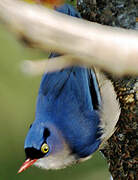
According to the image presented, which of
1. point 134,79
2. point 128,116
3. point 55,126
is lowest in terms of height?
point 55,126

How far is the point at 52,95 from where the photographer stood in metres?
2.82

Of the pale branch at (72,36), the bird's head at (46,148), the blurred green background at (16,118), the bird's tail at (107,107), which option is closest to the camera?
the pale branch at (72,36)

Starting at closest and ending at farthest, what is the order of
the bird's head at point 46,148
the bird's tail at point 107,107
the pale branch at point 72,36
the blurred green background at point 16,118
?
the pale branch at point 72,36
the bird's tail at point 107,107
the bird's head at point 46,148
the blurred green background at point 16,118

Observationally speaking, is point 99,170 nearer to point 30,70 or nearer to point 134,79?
point 134,79

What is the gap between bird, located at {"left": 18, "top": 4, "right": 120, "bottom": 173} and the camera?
9.07 feet

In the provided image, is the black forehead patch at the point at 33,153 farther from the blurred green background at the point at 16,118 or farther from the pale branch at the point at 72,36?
the blurred green background at the point at 16,118

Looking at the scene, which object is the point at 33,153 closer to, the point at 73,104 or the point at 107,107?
the point at 73,104

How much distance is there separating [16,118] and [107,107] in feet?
10.4

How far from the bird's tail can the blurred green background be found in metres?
2.62

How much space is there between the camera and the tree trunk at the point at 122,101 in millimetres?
Answer: 2268

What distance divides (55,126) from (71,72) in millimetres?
451

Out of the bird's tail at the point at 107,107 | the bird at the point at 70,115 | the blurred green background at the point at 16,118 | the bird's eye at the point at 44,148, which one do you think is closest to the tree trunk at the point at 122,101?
A: the bird's tail at the point at 107,107

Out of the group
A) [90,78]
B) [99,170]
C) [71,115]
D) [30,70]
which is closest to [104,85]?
[90,78]

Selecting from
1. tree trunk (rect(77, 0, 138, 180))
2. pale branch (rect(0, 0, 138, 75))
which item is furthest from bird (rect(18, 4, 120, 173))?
pale branch (rect(0, 0, 138, 75))
